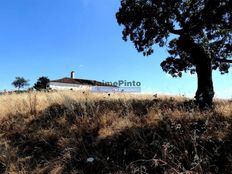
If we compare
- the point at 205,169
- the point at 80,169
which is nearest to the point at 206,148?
the point at 205,169

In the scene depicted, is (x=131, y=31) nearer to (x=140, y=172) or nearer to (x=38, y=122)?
(x=38, y=122)

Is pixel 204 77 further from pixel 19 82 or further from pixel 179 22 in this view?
pixel 19 82

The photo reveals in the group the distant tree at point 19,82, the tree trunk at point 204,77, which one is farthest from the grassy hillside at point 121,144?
the distant tree at point 19,82

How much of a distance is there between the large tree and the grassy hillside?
6.12m

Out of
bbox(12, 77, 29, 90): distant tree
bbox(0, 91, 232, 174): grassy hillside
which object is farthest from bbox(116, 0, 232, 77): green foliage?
bbox(12, 77, 29, 90): distant tree

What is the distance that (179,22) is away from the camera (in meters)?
12.5

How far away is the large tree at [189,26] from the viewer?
11164 mm

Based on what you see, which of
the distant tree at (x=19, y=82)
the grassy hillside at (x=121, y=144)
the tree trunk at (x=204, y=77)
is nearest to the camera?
the grassy hillside at (x=121, y=144)

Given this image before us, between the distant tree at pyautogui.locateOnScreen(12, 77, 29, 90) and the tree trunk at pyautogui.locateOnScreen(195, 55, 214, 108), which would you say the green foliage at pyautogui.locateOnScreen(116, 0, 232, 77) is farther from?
the distant tree at pyautogui.locateOnScreen(12, 77, 29, 90)

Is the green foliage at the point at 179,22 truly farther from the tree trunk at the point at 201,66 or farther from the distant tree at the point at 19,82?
the distant tree at the point at 19,82

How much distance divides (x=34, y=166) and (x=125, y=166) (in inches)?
62.2

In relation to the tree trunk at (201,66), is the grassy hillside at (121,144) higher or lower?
lower

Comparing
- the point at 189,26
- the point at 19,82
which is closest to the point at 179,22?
the point at 189,26

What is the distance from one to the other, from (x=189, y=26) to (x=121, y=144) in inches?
350
